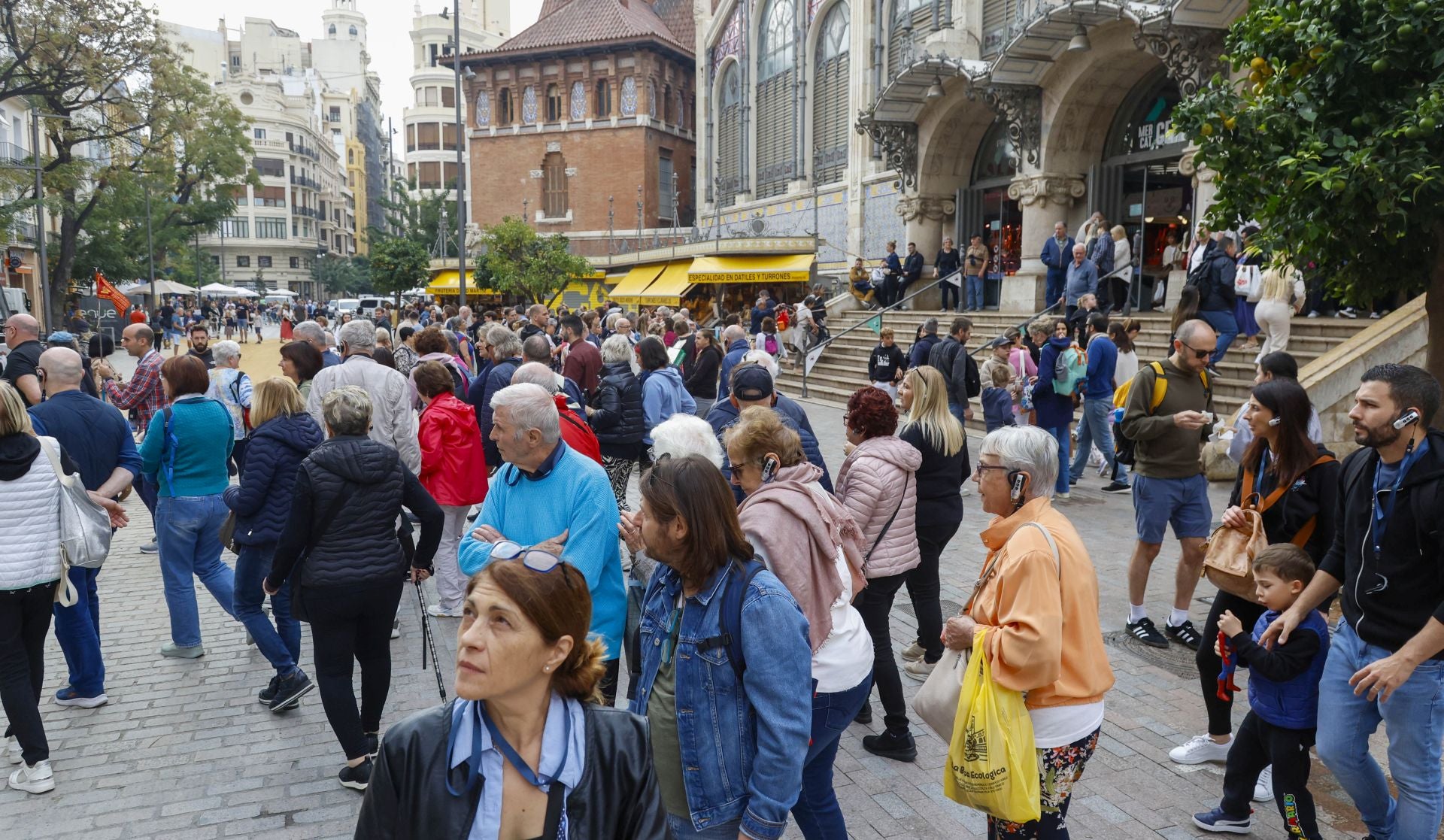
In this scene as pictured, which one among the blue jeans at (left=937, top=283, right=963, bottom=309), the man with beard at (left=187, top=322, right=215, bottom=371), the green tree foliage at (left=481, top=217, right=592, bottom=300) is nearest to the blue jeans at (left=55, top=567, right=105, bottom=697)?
the man with beard at (left=187, top=322, right=215, bottom=371)

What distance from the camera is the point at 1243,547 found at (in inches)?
169

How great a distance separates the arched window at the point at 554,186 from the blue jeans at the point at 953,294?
94.3ft

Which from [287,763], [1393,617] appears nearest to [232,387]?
[287,763]

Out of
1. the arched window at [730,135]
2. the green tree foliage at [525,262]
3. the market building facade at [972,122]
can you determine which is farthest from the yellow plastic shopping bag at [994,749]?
the arched window at [730,135]

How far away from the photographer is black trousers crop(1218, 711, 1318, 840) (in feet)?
12.0

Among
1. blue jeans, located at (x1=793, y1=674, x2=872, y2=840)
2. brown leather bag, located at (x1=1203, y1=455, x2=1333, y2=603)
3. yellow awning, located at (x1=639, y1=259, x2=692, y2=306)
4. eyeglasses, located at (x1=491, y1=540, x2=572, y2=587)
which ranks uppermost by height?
yellow awning, located at (x1=639, y1=259, x2=692, y2=306)

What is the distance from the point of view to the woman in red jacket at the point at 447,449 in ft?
21.6

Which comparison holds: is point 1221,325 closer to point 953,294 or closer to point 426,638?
point 953,294

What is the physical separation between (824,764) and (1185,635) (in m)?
3.89

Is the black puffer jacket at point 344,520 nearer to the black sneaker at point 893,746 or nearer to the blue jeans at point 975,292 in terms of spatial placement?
the black sneaker at point 893,746

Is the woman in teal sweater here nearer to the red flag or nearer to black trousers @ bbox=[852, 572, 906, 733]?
black trousers @ bbox=[852, 572, 906, 733]

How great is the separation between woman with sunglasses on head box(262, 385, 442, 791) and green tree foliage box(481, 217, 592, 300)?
1213 inches

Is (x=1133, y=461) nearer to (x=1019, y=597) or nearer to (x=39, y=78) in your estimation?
(x=1019, y=597)

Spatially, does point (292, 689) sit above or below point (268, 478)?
below
